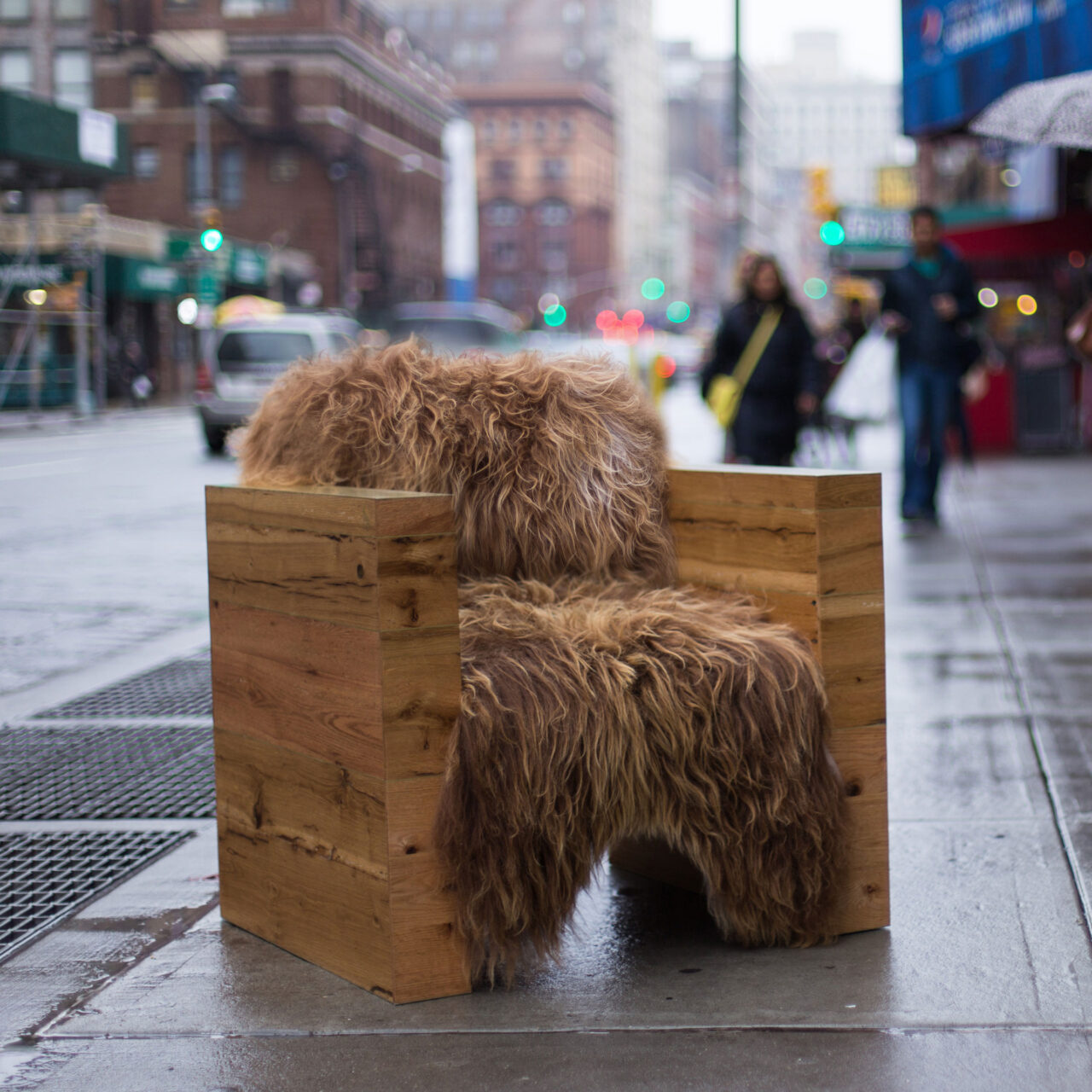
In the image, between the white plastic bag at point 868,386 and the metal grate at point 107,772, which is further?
the white plastic bag at point 868,386

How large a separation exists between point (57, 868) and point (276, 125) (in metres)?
57.2

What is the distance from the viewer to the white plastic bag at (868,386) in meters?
14.3

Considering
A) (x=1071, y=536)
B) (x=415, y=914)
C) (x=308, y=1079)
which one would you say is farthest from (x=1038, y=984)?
(x=1071, y=536)

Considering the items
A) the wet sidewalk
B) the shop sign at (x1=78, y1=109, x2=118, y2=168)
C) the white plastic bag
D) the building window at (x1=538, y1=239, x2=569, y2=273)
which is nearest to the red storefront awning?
the white plastic bag

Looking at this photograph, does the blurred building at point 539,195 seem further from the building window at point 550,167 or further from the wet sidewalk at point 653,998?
the wet sidewalk at point 653,998

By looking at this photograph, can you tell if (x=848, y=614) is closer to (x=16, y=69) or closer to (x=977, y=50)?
(x=977, y=50)

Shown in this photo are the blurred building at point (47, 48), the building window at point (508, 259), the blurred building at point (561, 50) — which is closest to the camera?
the blurred building at point (47, 48)

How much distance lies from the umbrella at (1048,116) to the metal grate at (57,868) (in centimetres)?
369

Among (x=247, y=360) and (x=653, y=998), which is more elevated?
(x=247, y=360)

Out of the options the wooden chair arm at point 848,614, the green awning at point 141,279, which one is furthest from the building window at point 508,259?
the wooden chair arm at point 848,614

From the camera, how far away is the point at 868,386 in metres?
14.5

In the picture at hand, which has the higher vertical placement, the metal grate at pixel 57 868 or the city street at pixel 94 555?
the city street at pixel 94 555

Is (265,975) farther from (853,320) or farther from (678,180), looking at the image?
(678,180)

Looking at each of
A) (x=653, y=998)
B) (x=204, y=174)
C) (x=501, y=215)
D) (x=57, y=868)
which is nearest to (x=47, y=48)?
(x=204, y=174)
